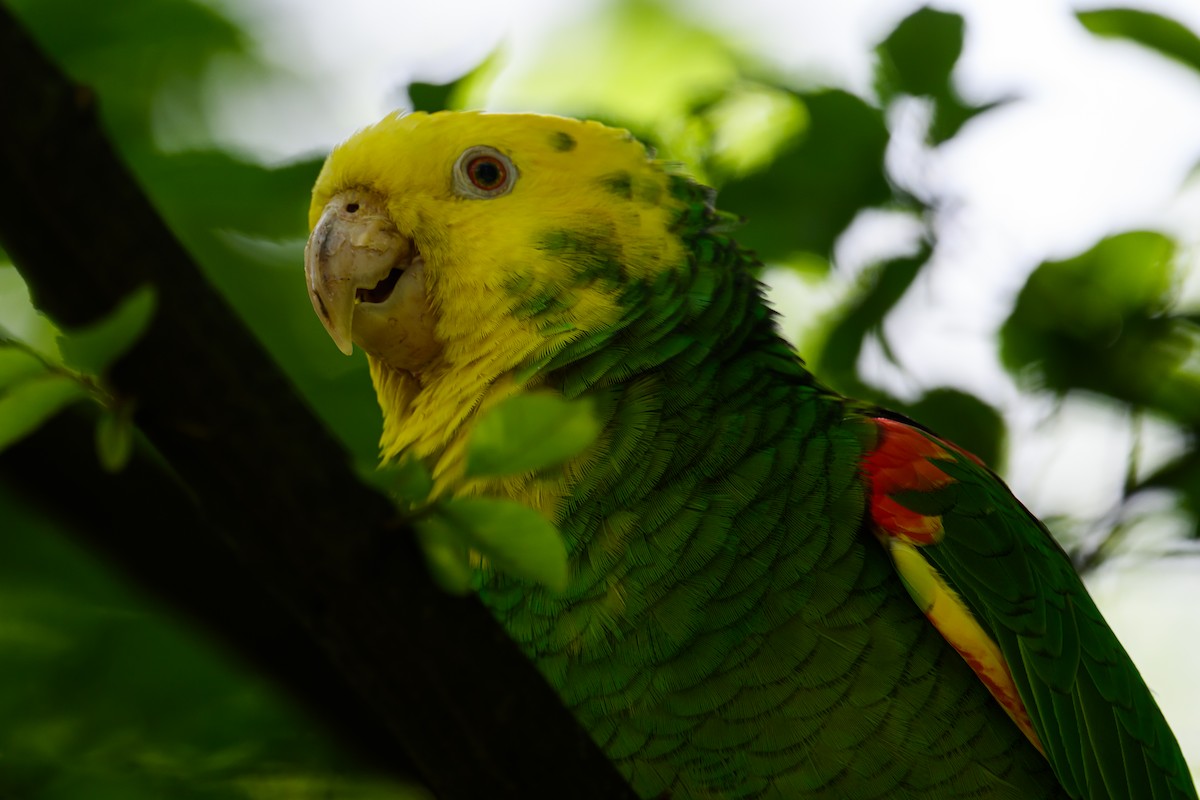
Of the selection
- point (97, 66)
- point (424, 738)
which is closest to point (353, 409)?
point (97, 66)

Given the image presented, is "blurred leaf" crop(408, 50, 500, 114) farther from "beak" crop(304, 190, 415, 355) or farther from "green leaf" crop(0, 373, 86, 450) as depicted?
"green leaf" crop(0, 373, 86, 450)

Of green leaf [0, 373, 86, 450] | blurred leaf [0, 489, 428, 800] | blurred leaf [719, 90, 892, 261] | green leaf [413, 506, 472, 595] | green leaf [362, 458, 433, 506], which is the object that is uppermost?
green leaf [0, 373, 86, 450]

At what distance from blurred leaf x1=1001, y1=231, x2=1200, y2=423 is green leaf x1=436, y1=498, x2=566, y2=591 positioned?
2.00 metres

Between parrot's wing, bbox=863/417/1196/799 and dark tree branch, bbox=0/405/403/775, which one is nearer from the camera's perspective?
dark tree branch, bbox=0/405/403/775

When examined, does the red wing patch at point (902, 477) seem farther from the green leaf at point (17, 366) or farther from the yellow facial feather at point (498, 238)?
the green leaf at point (17, 366)

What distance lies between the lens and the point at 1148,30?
2391 millimetres

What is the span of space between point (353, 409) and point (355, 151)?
611mm

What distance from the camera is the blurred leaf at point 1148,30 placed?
2.36 m

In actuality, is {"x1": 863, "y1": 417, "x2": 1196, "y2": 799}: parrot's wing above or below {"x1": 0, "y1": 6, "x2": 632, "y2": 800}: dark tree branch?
below

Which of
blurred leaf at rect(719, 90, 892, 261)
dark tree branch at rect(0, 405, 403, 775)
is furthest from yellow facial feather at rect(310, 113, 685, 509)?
dark tree branch at rect(0, 405, 403, 775)

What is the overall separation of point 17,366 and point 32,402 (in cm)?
3

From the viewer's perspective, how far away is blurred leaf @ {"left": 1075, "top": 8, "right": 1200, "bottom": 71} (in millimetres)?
2363

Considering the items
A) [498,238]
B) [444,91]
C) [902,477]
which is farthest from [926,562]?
[444,91]

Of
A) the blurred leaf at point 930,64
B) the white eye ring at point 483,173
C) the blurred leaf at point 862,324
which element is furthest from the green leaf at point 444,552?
the blurred leaf at point 930,64
